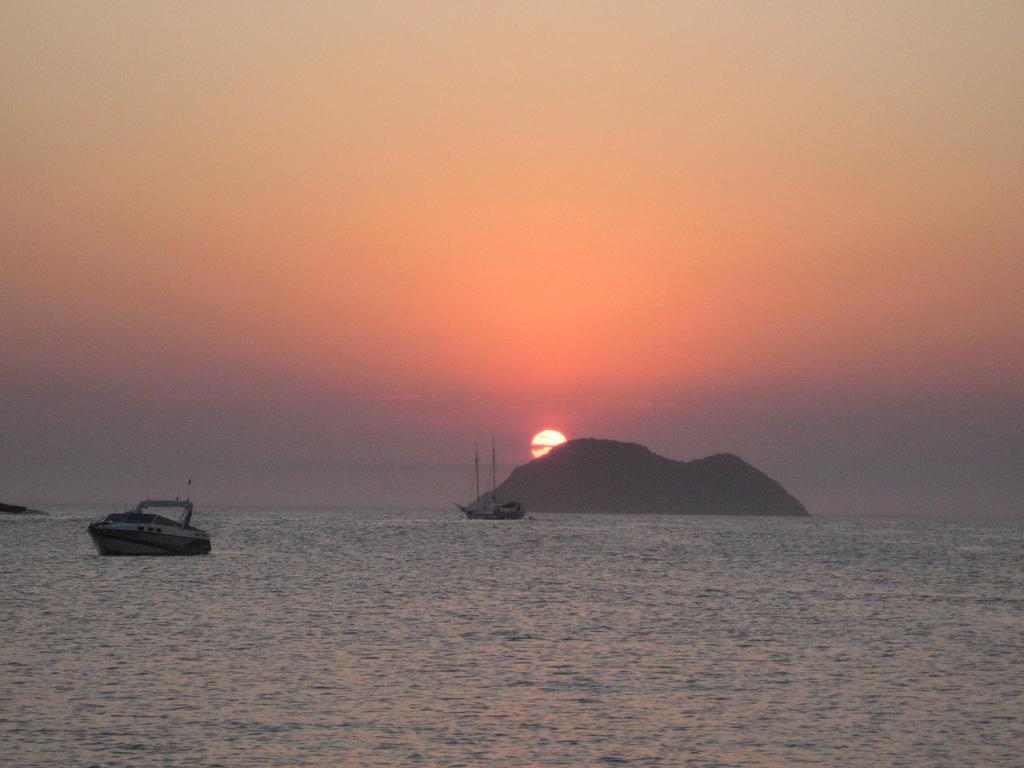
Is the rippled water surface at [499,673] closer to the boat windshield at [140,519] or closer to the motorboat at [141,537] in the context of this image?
the motorboat at [141,537]

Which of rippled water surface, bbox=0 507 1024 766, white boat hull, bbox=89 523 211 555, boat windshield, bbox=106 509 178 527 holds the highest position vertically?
boat windshield, bbox=106 509 178 527

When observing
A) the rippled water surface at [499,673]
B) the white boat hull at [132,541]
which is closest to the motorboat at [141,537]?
the white boat hull at [132,541]

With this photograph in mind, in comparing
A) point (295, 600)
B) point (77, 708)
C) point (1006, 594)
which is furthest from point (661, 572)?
point (77, 708)

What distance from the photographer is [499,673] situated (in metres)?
46.5

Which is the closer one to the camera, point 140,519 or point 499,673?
point 499,673

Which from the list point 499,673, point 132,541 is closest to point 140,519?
point 132,541

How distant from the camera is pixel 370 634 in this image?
5903 cm

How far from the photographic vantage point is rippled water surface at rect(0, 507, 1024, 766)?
3341cm

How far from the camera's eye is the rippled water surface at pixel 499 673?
33.4 m

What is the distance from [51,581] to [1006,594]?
68807mm

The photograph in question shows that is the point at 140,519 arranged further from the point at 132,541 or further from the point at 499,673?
the point at 499,673

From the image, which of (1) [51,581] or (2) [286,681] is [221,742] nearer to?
(2) [286,681]

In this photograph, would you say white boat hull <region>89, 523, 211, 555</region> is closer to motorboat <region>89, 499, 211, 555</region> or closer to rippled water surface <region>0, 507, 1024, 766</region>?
motorboat <region>89, 499, 211, 555</region>

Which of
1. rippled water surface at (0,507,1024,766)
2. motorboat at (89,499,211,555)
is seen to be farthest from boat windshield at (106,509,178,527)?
rippled water surface at (0,507,1024,766)
